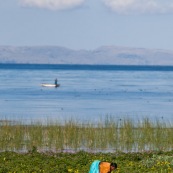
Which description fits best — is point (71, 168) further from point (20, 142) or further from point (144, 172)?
point (20, 142)

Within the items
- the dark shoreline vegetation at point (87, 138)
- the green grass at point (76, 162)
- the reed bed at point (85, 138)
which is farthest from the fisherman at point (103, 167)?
the reed bed at point (85, 138)

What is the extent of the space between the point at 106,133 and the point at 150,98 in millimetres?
35833

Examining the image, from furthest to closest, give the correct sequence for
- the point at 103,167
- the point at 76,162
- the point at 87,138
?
1. the point at 87,138
2. the point at 76,162
3. the point at 103,167

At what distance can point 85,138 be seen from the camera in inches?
948

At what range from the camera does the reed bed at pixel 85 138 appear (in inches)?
936

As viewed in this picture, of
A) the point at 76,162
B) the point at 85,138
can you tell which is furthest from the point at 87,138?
the point at 76,162

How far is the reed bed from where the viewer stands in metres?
23.8

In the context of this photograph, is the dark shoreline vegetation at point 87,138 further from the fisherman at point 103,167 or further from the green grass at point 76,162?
the fisherman at point 103,167

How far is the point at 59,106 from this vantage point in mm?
49312

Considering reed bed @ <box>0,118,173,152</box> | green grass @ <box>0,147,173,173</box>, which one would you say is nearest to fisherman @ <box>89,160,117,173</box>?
green grass @ <box>0,147,173,173</box>

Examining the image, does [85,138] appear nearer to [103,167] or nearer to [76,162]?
[76,162]

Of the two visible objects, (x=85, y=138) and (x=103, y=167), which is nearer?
(x=103, y=167)

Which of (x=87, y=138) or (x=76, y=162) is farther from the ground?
(x=76, y=162)

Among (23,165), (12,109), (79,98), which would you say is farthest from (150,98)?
(23,165)
